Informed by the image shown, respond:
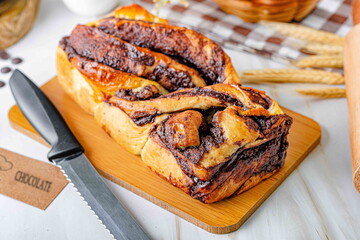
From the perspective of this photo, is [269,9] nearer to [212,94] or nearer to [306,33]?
[306,33]

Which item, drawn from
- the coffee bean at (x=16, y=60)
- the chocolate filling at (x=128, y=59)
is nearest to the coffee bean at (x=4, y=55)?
the coffee bean at (x=16, y=60)

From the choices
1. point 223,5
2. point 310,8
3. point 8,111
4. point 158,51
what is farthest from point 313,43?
point 8,111

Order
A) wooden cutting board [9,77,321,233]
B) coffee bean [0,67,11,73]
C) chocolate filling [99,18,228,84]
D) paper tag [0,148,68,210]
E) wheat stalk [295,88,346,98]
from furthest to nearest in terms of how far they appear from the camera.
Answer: coffee bean [0,67,11,73]
wheat stalk [295,88,346,98]
chocolate filling [99,18,228,84]
paper tag [0,148,68,210]
wooden cutting board [9,77,321,233]

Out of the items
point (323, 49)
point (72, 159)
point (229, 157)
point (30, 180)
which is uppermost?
point (229, 157)

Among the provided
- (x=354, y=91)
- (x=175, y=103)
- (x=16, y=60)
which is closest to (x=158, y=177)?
(x=175, y=103)

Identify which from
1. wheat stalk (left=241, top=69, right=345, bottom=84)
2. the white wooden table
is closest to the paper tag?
the white wooden table

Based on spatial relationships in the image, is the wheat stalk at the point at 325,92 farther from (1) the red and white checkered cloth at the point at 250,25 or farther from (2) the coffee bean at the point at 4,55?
(2) the coffee bean at the point at 4,55

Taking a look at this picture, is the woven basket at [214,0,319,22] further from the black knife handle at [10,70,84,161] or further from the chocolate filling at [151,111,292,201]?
the black knife handle at [10,70,84,161]
